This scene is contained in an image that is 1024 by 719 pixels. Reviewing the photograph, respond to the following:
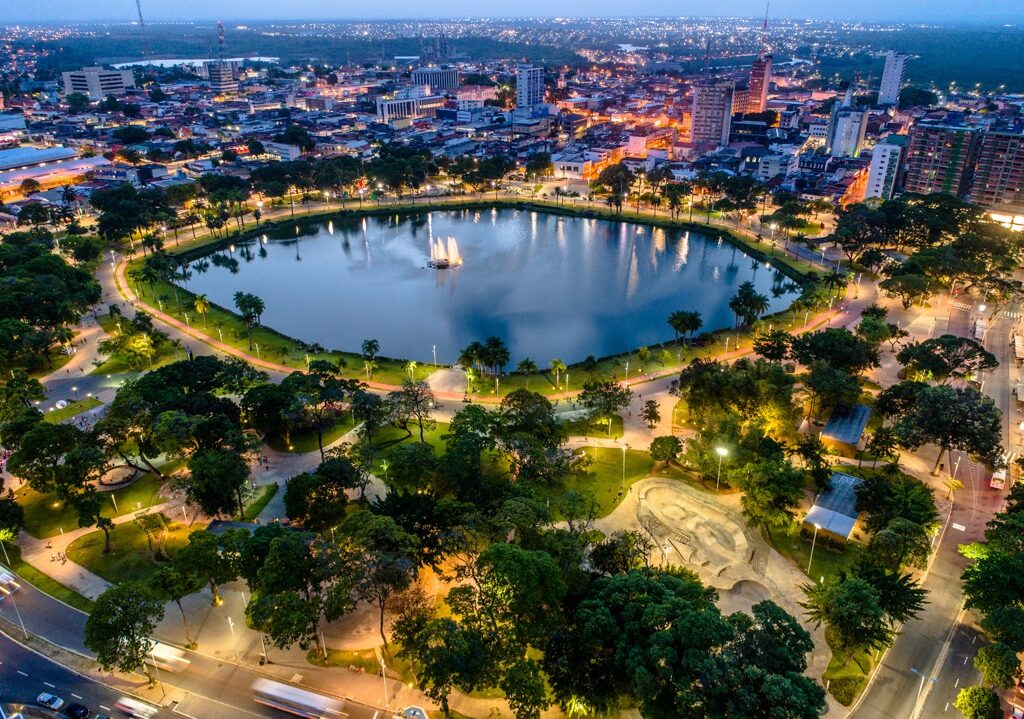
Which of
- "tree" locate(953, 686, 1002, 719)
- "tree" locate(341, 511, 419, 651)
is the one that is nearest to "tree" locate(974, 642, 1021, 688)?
"tree" locate(953, 686, 1002, 719)

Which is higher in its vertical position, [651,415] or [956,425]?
[956,425]

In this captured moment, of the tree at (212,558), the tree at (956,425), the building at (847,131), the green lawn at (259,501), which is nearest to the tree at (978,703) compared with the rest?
the tree at (956,425)

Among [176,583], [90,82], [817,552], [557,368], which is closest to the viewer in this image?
[176,583]

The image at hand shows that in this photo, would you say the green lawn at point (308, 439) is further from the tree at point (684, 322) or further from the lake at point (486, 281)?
the tree at point (684, 322)

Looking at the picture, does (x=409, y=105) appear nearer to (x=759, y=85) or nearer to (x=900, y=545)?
(x=759, y=85)

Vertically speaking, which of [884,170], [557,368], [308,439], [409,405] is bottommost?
[308,439]

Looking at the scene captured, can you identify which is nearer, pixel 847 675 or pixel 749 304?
pixel 847 675

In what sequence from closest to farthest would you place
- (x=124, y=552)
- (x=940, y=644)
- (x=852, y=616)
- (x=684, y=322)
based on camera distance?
(x=852, y=616), (x=940, y=644), (x=124, y=552), (x=684, y=322)


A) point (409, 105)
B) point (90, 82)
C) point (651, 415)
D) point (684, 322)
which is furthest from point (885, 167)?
point (90, 82)
